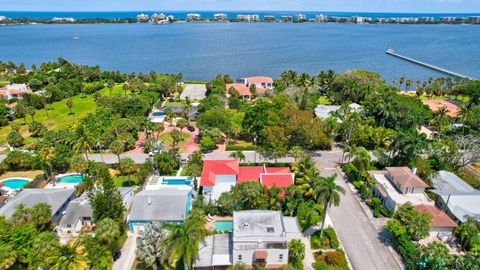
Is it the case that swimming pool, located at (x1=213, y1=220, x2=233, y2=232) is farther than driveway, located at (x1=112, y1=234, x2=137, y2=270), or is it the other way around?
swimming pool, located at (x1=213, y1=220, x2=233, y2=232)

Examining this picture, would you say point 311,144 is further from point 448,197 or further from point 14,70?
point 14,70

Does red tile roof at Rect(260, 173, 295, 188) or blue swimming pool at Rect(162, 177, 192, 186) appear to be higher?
red tile roof at Rect(260, 173, 295, 188)

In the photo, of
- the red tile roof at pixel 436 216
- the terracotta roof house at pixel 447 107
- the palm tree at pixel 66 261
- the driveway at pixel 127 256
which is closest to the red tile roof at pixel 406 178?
the red tile roof at pixel 436 216

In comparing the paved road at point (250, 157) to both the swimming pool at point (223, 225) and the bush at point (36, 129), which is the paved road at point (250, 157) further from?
the swimming pool at point (223, 225)

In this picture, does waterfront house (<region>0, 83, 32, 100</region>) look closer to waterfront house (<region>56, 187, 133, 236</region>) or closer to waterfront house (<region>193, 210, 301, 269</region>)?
waterfront house (<region>56, 187, 133, 236</region>)

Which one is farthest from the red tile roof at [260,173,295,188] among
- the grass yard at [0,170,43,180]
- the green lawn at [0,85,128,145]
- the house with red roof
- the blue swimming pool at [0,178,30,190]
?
the green lawn at [0,85,128,145]

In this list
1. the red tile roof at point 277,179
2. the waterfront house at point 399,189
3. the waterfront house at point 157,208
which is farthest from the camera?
the red tile roof at point 277,179

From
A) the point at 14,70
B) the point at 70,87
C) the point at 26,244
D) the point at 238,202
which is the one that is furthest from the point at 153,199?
the point at 14,70
